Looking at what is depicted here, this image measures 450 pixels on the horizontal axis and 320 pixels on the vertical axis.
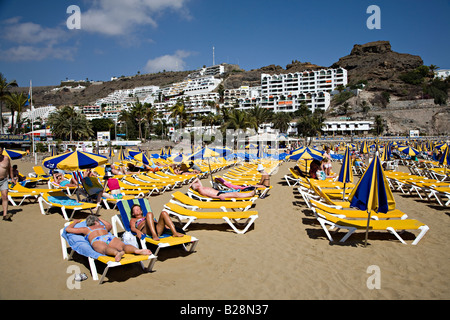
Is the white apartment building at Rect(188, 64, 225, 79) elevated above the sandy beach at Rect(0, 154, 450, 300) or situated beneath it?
elevated above

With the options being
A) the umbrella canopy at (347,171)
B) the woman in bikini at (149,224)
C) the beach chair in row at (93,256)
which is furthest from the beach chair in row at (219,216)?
the umbrella canopy at (347,171)

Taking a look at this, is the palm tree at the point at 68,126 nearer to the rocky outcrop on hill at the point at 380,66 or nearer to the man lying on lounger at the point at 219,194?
the man lying on lounger at the point at 219,194

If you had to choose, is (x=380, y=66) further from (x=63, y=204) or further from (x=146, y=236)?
(x=146, y=236)

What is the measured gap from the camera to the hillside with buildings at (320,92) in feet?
258

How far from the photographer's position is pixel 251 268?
13.8ft

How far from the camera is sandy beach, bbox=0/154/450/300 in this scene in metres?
3.53

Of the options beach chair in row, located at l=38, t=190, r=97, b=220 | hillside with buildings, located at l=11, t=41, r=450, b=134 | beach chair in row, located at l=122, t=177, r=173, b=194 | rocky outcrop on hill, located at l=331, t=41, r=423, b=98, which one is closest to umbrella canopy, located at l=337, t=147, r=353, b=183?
beach chair in row, located at l=122, t=177, r=173, b=194

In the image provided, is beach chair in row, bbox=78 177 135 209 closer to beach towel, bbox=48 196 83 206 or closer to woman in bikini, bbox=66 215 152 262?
beach towel, bbox=48 196 83 206

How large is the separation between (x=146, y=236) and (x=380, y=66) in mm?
129539

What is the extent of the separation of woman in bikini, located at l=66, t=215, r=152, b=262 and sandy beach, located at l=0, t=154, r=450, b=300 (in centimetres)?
32

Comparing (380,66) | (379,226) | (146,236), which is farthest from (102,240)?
(380,66)
